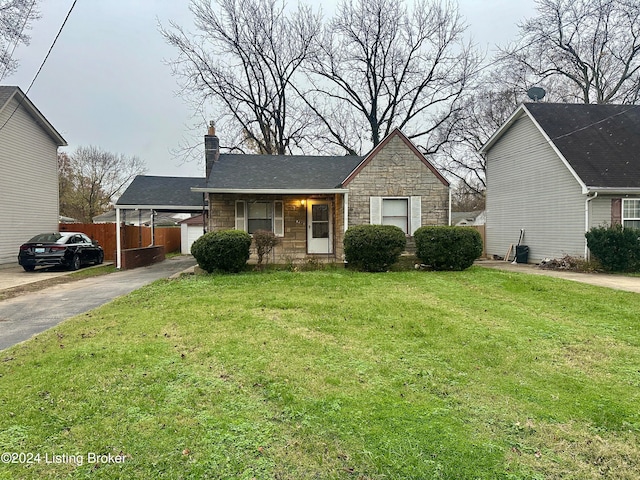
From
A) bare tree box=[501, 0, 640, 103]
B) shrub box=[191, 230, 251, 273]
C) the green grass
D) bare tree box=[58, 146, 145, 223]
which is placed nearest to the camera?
the green grass

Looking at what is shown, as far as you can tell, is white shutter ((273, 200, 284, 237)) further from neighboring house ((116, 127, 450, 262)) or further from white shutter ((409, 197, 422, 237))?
white shutter ((409, 197, 422, 237))

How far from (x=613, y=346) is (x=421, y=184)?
9158mm

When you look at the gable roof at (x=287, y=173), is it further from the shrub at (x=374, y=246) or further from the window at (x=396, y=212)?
the shrub at (x=374, y=246)

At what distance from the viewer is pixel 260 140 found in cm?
2966

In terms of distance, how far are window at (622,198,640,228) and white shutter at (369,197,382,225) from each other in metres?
8.22

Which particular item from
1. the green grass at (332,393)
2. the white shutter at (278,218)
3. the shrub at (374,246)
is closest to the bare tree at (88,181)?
the white shutter at (278,218)

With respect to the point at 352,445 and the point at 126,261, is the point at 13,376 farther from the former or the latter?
the point at 126,261

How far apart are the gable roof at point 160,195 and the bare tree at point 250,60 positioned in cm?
1211

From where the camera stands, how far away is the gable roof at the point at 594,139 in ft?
→ 41.7

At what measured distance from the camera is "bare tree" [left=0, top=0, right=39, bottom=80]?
14.1 meters

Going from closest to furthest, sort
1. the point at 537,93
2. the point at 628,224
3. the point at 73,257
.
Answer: the point at 628,224
the point at 73,257
the point at 537,93

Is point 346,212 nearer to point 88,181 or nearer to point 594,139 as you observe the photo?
point 594,139

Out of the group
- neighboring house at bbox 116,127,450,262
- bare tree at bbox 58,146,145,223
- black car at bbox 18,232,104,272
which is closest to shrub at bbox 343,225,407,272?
neighboring house at bbox 116,127,450,262

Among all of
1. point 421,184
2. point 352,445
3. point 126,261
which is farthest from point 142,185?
point 352,445
